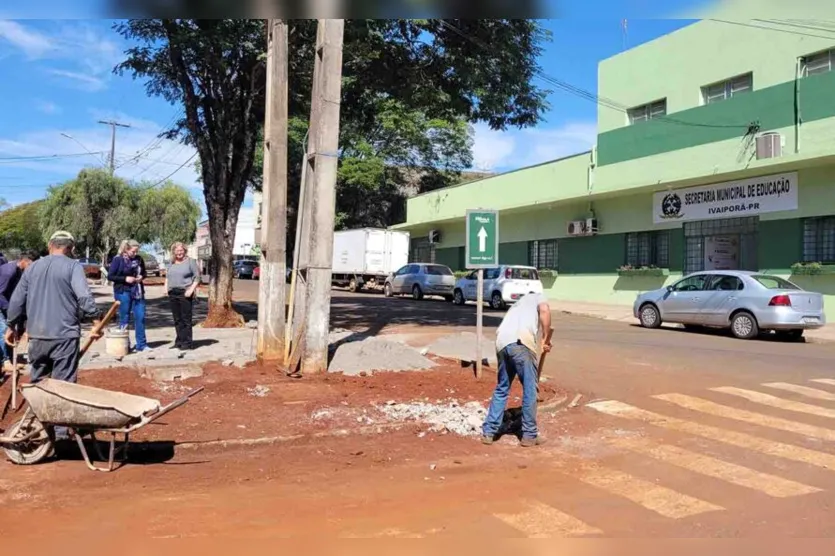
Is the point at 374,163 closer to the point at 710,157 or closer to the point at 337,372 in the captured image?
the point at 710,157

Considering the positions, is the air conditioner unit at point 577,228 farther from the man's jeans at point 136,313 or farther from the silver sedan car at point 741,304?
the man's jeans at point 136,313

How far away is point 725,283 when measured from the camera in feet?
53.8

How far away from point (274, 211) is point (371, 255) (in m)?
25.7

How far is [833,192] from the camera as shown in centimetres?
A: 1872

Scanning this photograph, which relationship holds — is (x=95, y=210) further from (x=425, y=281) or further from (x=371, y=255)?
(x=425, y=281)

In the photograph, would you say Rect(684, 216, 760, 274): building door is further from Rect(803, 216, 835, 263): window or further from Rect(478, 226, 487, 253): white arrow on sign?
Rect(478, 226, 487, 253): white arrow on sign

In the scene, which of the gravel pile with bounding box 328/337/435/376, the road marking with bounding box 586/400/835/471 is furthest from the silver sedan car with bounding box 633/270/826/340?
the gravel pile with bounding box 328/337/435/376

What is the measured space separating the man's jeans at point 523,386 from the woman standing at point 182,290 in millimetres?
5715

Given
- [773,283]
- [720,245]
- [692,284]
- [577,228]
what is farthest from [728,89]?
[773,283]

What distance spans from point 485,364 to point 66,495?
22.2 feet

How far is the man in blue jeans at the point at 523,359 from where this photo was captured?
21.9ft

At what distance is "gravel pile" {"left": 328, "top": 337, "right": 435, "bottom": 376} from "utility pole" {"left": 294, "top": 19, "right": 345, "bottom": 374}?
362mm

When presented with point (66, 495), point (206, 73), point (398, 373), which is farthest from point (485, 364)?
point (206, 73)

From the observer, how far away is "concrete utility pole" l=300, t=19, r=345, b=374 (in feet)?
31.0
